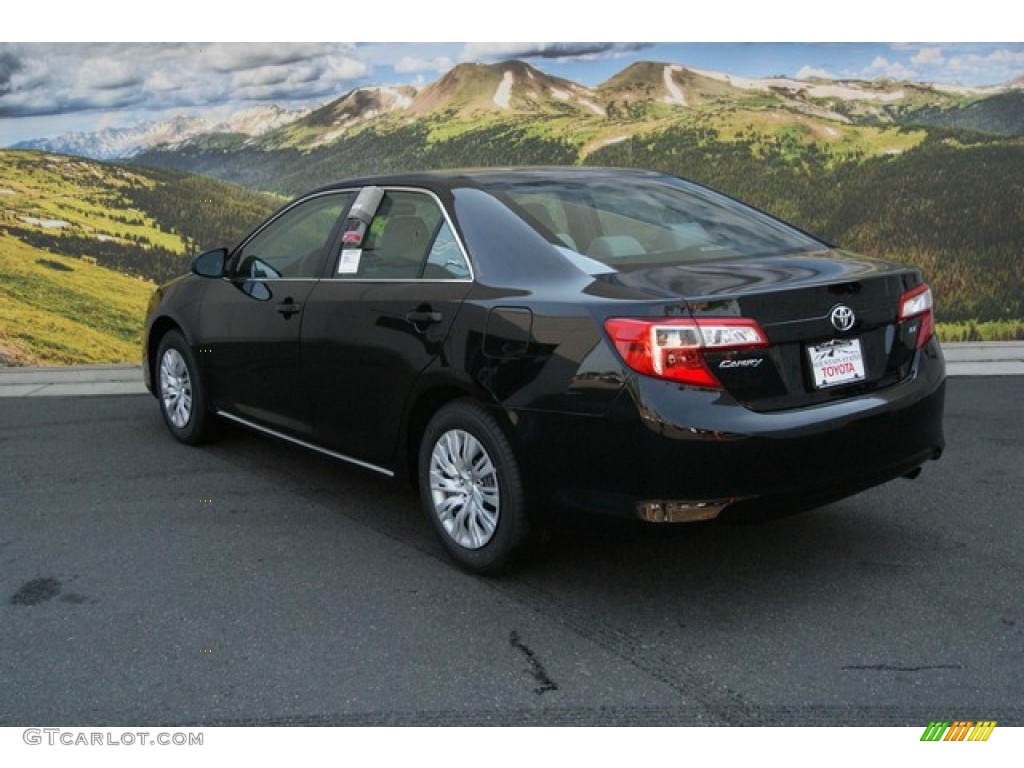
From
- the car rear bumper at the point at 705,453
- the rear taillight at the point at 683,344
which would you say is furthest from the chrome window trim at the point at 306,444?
the rear taillight at the point at 683,344

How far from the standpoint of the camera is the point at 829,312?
373 centimetres

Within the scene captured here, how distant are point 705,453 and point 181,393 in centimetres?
383

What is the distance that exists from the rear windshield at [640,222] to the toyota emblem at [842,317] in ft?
1.91

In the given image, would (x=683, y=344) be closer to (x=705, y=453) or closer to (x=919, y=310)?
(x=705, y=453)

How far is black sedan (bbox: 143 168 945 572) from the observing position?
3.57 meters

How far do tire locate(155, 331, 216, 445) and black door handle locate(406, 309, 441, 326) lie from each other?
2158mm

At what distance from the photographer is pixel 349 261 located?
493cm

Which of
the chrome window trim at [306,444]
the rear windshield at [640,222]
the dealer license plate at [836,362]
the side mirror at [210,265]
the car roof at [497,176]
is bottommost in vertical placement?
the chrome window trim at [306,444]

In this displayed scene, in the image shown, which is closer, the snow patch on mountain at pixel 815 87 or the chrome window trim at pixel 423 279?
the chrome window trim at pixel 423 279

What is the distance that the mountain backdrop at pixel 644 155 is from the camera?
33.9 ft

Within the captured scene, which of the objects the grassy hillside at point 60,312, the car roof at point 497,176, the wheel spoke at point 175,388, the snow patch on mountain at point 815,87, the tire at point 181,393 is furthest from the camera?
the snow patch on mountain at point 815,87

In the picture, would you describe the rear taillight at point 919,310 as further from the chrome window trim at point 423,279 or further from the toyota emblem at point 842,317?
the chrome window trim at point 423,279

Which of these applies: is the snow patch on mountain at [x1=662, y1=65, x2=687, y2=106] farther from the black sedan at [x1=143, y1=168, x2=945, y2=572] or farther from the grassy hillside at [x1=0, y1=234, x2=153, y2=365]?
the black sedan at [x1=143, y1=168, x2=945, y2=572]

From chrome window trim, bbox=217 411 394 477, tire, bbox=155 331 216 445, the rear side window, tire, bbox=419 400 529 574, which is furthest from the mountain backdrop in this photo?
tire, bbox=419 400 529 574
